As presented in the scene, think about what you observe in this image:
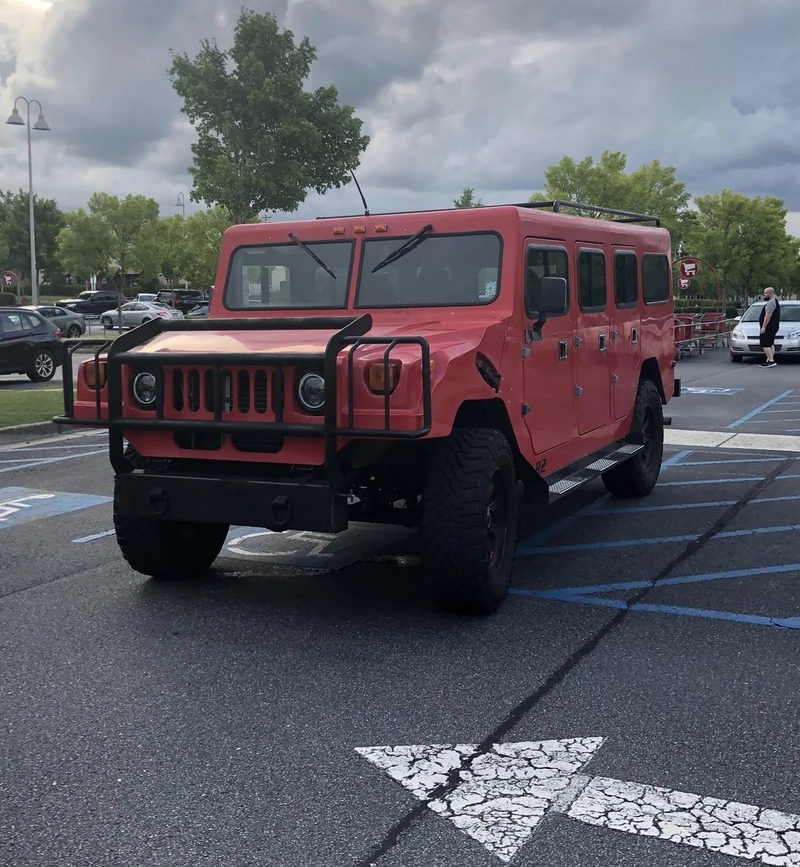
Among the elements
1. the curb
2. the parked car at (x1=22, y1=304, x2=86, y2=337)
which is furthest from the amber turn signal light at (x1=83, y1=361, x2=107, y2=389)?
the parked car at (x1=22, y1=304, x2=86, y2=337)

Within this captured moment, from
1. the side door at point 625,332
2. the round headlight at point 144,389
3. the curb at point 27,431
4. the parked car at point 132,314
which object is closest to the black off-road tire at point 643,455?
the side door at point 625,332

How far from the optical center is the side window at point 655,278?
916 cm

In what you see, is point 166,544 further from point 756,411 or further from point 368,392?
point 756,411

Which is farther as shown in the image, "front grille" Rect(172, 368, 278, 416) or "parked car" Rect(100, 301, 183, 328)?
"parked car" Rect(100, 301, 183, 328)

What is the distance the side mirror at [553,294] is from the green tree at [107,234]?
53.0 metres

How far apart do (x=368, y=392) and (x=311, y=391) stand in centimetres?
32

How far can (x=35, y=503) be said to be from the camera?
29.6 ft

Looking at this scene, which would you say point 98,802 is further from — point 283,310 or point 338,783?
point 283,310

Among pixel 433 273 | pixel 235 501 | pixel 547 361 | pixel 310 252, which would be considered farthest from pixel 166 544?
pixel 547 361

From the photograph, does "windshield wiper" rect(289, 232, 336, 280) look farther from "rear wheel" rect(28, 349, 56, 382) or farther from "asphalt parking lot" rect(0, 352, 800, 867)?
"rear wheel" rect(28, 349, 56, 382)

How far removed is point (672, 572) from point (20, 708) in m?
3.89

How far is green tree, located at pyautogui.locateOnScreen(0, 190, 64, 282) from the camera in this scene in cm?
7425

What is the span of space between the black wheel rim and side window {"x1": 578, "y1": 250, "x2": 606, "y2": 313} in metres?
2.16

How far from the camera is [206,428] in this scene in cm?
540
